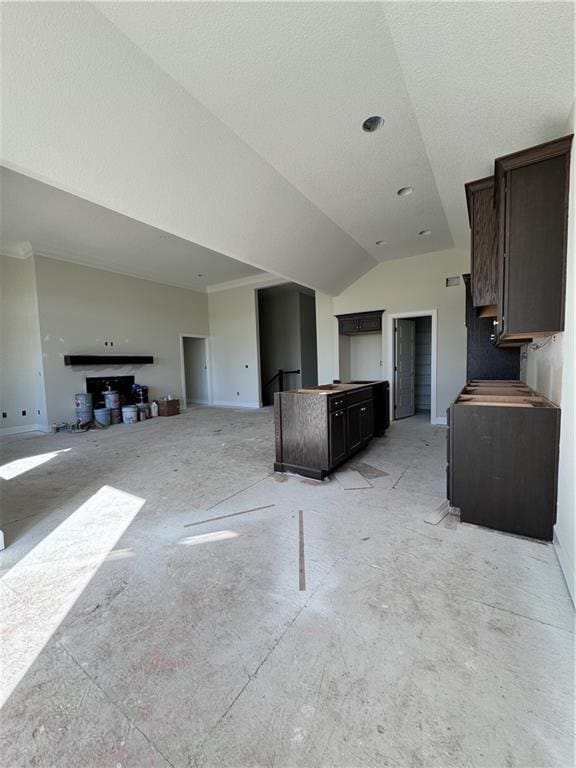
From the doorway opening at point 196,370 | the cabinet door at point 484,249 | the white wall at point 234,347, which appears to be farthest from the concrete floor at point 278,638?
the doorway opening at point 196,370

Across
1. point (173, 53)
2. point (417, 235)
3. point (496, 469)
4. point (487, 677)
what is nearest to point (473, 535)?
point (496, 469)

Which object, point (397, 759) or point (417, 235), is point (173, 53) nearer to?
point (397, 759)

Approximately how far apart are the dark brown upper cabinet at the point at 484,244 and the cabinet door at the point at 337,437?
5.62ft

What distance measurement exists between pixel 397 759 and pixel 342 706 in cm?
22

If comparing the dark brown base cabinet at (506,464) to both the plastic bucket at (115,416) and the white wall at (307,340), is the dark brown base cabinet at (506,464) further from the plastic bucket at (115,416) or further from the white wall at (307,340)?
the white wall at (307,340)

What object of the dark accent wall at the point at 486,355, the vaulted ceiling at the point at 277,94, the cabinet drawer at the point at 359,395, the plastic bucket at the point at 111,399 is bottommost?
the plastic bucket at the point at 111,399

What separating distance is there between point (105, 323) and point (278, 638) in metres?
7.22

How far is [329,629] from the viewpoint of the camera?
1.49 m

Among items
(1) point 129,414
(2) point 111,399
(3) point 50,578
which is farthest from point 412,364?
(3) point 50,578

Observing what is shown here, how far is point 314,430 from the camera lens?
3352mm

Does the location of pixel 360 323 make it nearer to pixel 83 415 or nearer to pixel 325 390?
pixel 325 390

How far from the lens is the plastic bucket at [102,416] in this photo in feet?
21.3

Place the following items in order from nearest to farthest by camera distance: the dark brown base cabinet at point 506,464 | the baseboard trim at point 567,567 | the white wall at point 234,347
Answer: the baseboard trim at point 567,567
the dark brown base cabinet at point 506,464
the white wall at point 234,347

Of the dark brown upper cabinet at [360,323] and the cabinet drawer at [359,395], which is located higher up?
the dark brown upper cabinet at [360,323]
